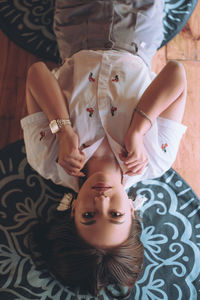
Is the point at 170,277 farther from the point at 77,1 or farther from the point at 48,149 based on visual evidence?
the point at 77,1

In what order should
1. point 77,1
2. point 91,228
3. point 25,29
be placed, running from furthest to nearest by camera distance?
point 25,29, point 77,1, point 91,228

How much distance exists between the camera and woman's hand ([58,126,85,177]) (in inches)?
31.7

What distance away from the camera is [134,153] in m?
0.81

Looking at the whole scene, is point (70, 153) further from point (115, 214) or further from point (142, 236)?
point (142, 236)

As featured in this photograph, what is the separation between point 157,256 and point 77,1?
961 millimetres

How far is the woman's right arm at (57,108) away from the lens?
2.66ft

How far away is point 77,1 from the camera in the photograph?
950mm

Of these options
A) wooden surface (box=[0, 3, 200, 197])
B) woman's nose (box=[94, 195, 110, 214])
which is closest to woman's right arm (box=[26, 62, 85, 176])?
woman's nose (box=[94, 195, 110, 214])

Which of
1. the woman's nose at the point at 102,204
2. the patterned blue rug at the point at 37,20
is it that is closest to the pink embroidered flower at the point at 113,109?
the woman's nose at the point at 102,204

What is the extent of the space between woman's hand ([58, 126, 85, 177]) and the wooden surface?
38 centimetres

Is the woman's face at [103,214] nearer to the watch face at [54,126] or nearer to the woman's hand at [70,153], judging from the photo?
the woman's hand at [70,153]

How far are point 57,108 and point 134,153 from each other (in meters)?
0.27

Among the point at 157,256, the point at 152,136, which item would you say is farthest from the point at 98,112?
the point at 157,256

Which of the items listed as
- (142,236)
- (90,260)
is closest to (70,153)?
(90,260)
